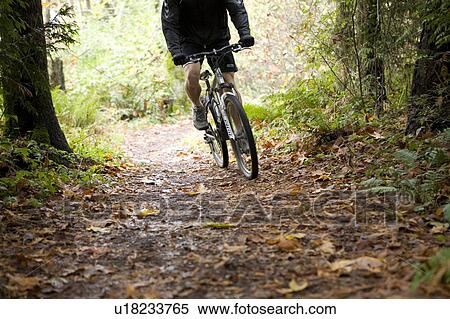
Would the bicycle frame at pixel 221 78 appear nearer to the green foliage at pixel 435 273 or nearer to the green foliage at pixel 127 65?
the green foliage at pixel 435 273

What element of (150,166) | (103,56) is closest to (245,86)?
(103,56)

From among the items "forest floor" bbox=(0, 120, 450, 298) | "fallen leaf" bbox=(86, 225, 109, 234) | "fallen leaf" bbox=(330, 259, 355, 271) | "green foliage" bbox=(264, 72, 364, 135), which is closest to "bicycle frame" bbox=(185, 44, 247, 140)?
"forest floor" bbox=(0, 120, 450, 298)

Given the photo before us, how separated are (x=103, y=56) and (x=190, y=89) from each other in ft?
34.5

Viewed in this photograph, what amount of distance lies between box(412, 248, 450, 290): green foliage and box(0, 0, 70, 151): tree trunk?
3.65 m

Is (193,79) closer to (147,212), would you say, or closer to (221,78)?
(221,78)

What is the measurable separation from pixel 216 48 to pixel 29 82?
206 cm

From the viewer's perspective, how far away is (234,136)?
16.9 ft

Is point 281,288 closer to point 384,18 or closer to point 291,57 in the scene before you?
point 384,18

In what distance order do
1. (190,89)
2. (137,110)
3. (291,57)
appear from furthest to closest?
(137,110) → (291,57) → (190,89)

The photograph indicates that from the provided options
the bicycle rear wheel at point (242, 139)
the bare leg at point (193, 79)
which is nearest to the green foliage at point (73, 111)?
the bare leg at point (193, 79)

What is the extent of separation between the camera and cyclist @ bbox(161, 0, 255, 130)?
210 inches

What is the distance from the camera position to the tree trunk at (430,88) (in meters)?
4.48

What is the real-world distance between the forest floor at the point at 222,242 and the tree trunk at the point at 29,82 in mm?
1108

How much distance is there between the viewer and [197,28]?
5.55m
